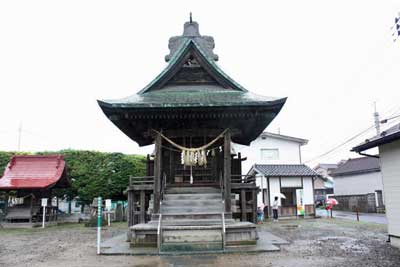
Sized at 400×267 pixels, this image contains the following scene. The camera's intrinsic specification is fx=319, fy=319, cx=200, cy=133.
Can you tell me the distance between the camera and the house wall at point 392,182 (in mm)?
9875

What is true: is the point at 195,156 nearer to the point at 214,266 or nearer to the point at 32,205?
the point at 214,266

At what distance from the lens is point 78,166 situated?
25781mm

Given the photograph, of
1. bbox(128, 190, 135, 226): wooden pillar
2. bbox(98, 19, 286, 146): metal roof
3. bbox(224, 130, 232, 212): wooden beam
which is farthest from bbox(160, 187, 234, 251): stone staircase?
bbox(98, 19, 286, 146): metal roof

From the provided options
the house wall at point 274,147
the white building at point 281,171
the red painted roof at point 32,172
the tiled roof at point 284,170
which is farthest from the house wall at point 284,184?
the red painted roof at point 32,172

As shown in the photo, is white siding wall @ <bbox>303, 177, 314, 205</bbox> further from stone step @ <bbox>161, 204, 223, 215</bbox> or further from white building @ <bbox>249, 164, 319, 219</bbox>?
stone step @ <bbox>161, 204, 223, 215</bbox>

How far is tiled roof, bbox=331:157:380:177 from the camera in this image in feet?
116

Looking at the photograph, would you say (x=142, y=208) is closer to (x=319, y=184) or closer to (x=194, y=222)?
(x=194, y=222)

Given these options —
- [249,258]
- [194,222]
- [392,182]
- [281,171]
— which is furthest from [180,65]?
[281,171]

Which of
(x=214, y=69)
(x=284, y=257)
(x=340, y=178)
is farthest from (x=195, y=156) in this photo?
(x=340, y=178)

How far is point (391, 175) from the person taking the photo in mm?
10242

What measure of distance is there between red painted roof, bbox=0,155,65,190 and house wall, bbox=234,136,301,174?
52.7 feet

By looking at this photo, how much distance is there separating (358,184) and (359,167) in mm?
2027

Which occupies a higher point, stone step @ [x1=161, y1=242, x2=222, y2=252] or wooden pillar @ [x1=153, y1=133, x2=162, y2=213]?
wooden pillar @ [x1=153, y1=133, x2=162, y2=213]

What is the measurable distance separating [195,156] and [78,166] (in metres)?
16.8
